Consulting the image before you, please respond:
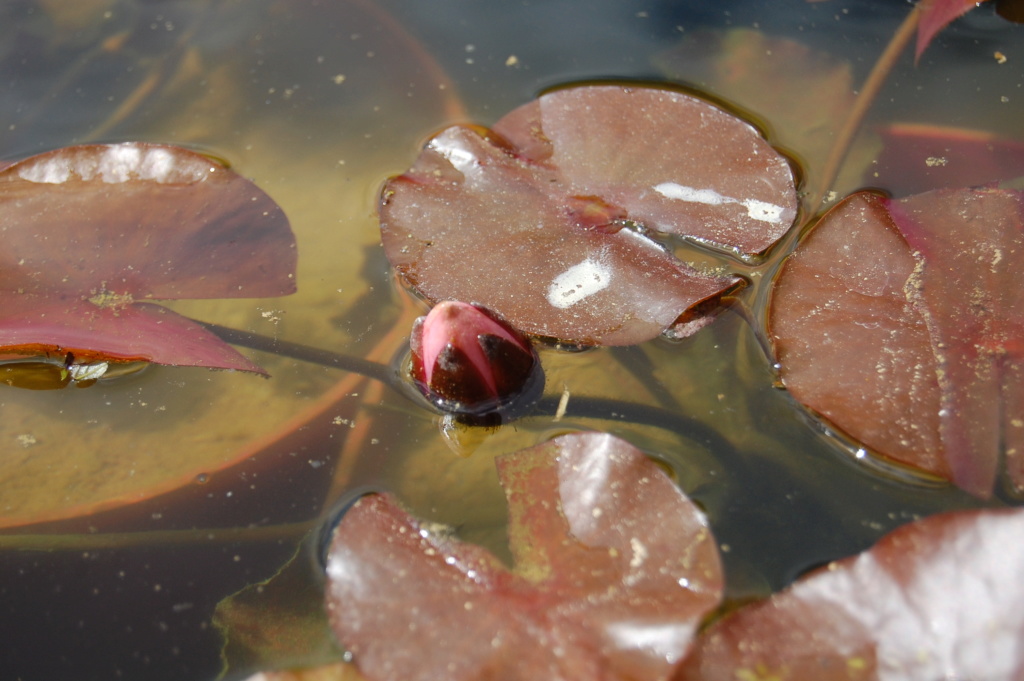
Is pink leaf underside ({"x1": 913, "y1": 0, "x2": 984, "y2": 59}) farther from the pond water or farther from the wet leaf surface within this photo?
the wet leaf surface

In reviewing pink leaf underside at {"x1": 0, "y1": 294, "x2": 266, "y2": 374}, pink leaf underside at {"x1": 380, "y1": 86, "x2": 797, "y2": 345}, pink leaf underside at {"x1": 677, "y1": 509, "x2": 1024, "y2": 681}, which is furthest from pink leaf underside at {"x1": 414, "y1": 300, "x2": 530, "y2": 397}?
pink leaf underside at {"x1": 677, "y1": 509, "x2": 1024, "y2": 681}

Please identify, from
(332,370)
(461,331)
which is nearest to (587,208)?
(461,331)

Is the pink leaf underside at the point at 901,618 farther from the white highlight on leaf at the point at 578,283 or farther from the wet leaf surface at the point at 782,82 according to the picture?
Answer: the wet leaf surface at the point at 782,82

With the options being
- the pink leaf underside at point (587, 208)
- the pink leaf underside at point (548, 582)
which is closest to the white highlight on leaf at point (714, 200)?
the pink leaf underside at point (587, 208)

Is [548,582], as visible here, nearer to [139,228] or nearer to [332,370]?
[332,370]

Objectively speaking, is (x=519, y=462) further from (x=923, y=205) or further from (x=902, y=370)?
(x=923, y=205)

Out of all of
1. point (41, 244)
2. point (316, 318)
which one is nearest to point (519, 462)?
point (316, 318)
